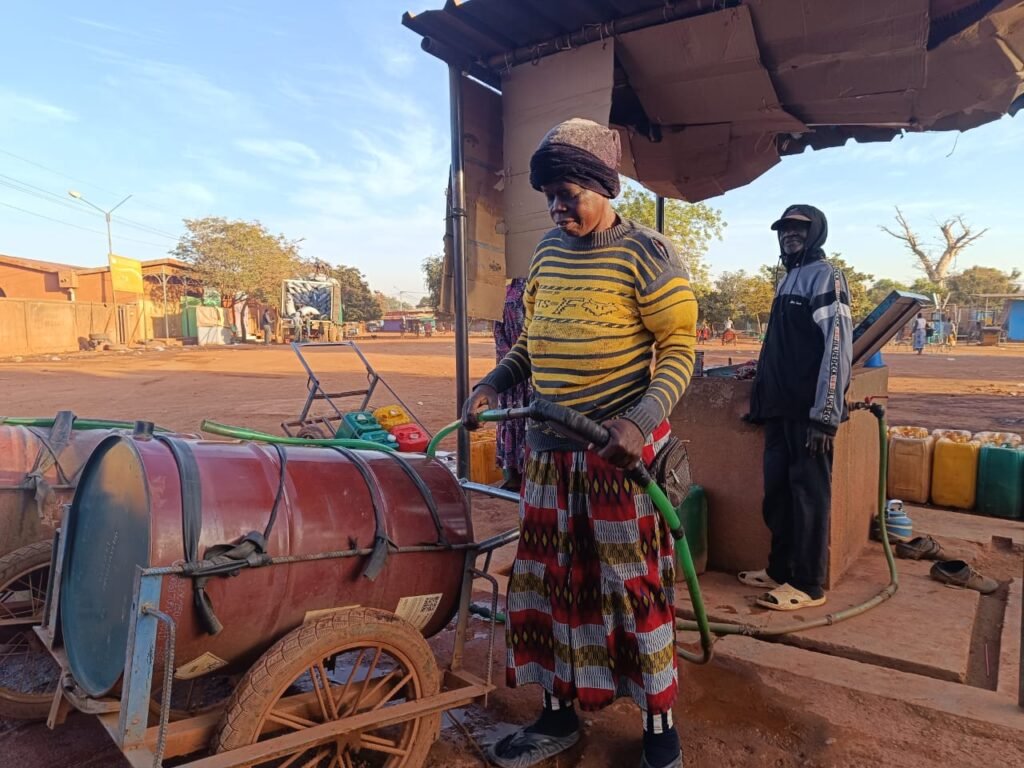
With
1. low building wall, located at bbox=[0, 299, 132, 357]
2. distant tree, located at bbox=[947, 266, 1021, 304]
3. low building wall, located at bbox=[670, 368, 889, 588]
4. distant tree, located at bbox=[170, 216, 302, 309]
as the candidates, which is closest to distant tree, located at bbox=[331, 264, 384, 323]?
distant tree, located at bbox=[170, 216, 302, 309]

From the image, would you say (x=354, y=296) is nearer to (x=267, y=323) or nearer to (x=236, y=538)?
(x=267, y=323)

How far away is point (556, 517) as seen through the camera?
2086 mm

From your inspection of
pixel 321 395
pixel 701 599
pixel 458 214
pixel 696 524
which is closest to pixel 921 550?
pixel 696 524

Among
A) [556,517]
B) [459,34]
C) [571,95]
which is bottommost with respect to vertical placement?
[556,517]

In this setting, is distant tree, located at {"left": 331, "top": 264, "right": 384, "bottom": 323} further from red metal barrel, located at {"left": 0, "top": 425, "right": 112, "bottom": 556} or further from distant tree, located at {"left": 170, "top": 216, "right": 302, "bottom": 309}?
red metal barrel, located at {"left": 0, "top": 425, "right": 112, "bottom": 556}

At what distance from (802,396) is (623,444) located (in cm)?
191

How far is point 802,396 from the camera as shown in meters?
3.24

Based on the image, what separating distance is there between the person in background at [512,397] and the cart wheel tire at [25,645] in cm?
268

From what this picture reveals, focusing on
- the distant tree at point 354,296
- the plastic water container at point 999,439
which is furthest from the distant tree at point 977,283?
the plastic water container at point 999,439

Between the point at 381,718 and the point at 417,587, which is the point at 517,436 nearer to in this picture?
the point at 417,587

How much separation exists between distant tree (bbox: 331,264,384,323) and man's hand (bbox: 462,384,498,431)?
50389 mm

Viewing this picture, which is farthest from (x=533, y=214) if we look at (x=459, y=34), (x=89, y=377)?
(x=89, y=377)

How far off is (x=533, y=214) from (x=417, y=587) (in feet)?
8.63

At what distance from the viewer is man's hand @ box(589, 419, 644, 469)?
5.58 feet
